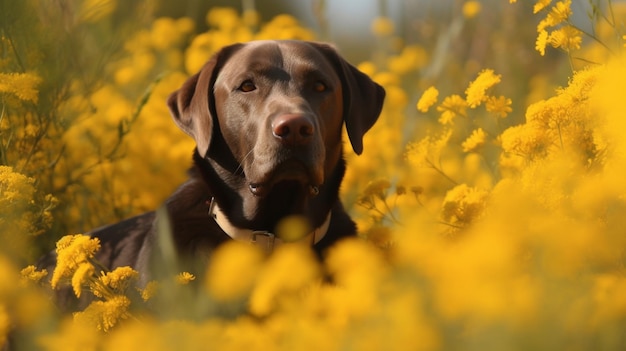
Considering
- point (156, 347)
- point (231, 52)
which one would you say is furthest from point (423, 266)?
point (231, 52)

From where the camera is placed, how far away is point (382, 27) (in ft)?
20.4

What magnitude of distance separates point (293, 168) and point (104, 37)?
2.06m

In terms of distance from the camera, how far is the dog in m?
3.71

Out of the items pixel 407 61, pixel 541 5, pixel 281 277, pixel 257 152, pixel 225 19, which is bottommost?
pixel 407 61

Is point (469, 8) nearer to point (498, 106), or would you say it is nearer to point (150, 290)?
point (498, 106)

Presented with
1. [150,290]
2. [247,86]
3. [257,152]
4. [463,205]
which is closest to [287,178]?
[257,152]

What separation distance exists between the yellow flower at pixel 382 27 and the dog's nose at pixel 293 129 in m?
2.41

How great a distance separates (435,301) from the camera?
5.77ft

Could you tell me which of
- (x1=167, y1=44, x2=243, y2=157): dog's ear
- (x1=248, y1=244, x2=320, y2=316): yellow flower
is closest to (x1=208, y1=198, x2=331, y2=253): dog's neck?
(x1=167, y1=44, x2=243, y2=157): dog's ear

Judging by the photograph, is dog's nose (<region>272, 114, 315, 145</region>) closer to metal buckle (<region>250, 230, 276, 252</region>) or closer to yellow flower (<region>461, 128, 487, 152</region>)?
metal buckle (<region>250, 230, 276, 252</region>)

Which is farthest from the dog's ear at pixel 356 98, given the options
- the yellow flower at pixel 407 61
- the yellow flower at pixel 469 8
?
the yellow flower at pixel 407 61

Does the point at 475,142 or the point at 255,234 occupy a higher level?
the point at 475,142

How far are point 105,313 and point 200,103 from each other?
143cm

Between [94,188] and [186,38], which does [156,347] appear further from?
[186,38]
